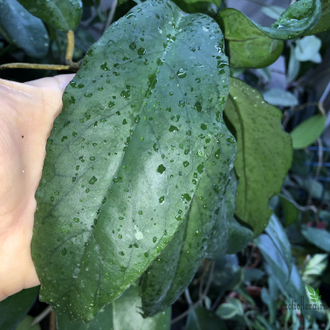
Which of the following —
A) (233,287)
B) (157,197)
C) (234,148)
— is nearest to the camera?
(157,197)

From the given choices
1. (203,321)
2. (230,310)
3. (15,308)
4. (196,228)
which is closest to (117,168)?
(196,228)

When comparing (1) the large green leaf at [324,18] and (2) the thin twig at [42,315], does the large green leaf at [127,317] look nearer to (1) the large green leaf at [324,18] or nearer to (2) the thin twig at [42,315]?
(2) the thin twig at [42,315]

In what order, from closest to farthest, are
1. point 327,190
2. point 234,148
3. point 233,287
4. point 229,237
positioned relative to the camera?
point 234,148 < point 229,237 < point 233,287 < point 327,190

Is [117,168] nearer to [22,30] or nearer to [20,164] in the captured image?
[20,164]

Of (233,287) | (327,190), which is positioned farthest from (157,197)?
(327,190)

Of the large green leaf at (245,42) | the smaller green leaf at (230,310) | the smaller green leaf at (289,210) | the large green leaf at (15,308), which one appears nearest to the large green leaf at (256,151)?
the large green leaf at (245,42)

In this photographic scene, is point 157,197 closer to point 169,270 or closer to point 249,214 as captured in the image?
point 169,270
